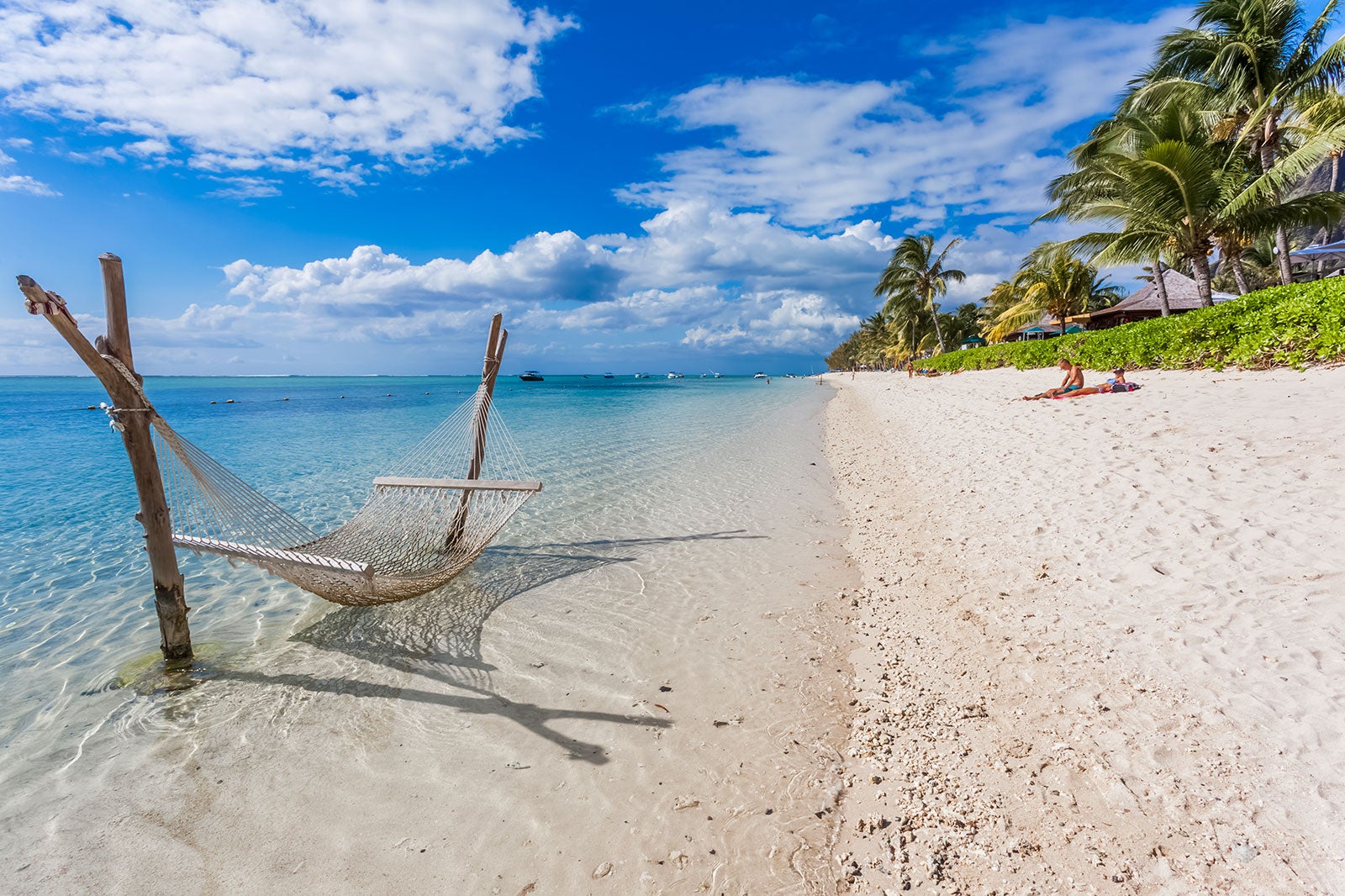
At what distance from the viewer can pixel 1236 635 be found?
2.88 metres

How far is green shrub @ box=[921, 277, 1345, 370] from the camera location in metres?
7.07

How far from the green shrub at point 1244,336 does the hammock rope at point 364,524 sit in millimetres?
9935

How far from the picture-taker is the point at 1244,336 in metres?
8.46

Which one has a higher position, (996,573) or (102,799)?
(996,573)

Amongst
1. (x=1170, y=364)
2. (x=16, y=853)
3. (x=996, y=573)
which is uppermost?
(x=1170, y=364)

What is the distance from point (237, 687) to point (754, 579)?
3.85m

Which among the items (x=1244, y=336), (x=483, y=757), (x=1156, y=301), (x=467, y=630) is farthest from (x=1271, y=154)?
(x=483, y=757)

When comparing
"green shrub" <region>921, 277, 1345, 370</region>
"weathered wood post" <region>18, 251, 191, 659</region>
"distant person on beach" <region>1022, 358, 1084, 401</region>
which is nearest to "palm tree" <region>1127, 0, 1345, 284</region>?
"green shrub" <region>921, 277, 1345, 370</region>

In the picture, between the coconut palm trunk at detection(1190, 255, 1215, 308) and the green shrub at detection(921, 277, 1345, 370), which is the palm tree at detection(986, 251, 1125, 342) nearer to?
the coconut palm trunk at detection(1190, 255, 1215, 308)

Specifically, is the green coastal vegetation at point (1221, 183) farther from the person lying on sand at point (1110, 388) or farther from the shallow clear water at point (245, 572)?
the shallow clear water at point (245, 572)

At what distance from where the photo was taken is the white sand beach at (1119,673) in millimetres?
1998

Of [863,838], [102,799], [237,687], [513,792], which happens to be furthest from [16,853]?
[863,838]

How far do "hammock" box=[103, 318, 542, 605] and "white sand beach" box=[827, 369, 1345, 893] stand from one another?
10.5 feet

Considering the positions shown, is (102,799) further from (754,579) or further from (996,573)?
(996,573)
